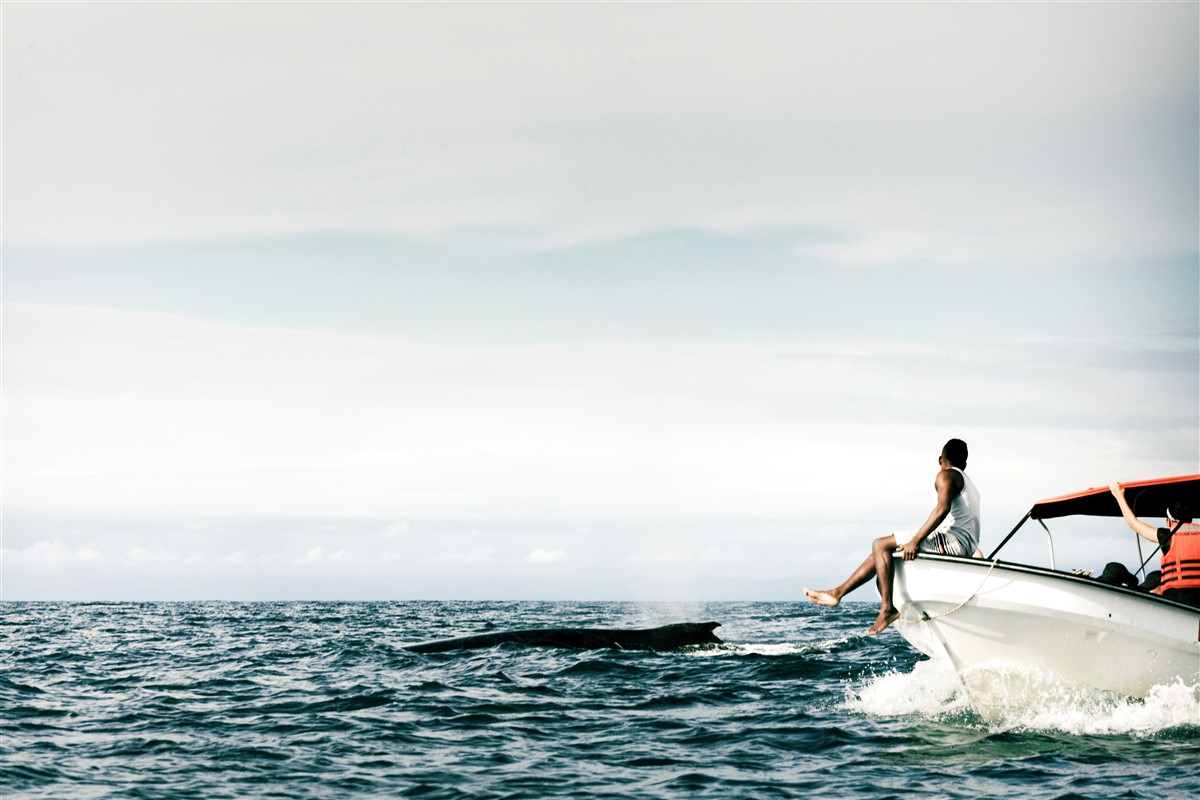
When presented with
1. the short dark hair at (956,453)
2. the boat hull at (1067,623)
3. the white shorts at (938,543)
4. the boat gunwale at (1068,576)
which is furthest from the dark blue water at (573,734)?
the short dark hair at (956,453)

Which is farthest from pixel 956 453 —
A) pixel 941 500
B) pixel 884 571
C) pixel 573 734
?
pixel 573 734

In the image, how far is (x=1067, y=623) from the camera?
15.2 m

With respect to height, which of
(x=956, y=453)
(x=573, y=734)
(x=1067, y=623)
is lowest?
(x=573, y=734)

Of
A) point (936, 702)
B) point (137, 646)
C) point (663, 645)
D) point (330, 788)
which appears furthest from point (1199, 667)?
point (137, 646)

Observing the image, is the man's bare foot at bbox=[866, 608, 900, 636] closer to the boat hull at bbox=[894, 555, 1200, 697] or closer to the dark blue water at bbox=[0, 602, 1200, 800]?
the boat hull at bbox=[894, 555, 1200, 697]

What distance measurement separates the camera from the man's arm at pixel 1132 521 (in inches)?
644

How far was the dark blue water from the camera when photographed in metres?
12.7

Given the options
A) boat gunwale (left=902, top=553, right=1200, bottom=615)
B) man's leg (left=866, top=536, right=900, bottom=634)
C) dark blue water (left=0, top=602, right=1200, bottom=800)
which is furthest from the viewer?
man's leg (left=866, top=536, right=900, bottom=634)

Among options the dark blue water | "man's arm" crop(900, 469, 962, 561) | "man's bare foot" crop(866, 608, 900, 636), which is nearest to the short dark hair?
"man's arm" crop(900, 469, 962, 561)

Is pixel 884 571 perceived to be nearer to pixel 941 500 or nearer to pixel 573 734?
pixel 941 500

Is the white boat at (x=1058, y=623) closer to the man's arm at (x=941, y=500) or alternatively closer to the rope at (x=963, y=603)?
Result: the rope at (x=963, y=603)

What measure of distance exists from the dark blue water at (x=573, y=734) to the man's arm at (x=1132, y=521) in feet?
7.42

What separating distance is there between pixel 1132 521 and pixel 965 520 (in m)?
2.82

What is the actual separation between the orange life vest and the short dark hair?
339 centimetres
